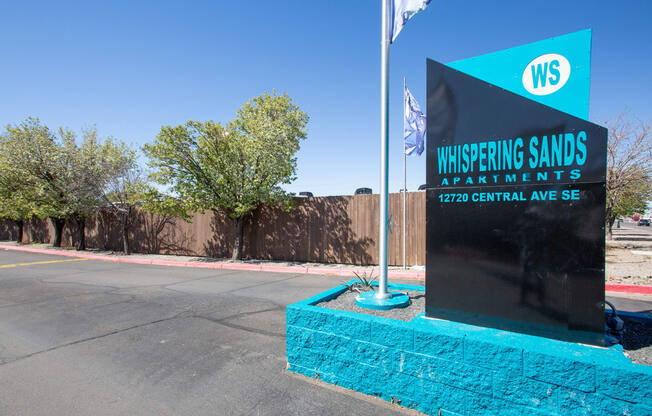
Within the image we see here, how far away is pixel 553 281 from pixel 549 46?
6.57 feet

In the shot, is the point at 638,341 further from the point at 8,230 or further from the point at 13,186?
the point at 8,230

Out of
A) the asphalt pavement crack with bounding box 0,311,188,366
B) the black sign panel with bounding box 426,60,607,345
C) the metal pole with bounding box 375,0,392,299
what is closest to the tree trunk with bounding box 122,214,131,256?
the asphalt pavement crack with bounding box 0,311,188,366

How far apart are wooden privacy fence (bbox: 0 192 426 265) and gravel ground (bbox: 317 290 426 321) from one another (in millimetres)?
7531

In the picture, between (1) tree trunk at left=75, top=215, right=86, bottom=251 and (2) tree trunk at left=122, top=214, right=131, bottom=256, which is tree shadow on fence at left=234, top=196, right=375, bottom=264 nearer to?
(2) tree trunk at left=122, top=214, right=131, bottom=256

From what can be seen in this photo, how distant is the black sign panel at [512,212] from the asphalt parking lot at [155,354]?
4.40ft

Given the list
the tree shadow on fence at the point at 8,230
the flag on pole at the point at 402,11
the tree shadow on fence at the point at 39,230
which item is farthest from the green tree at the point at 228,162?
the tree shadow on fence at the point at 8,230

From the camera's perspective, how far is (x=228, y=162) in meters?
12.7

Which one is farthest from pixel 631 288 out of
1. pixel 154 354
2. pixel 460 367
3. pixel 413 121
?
pixel 154 354

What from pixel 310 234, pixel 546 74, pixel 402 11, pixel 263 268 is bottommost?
pixel 263 268

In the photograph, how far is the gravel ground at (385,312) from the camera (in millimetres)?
3414

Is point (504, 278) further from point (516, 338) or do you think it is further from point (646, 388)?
point (646, 388)

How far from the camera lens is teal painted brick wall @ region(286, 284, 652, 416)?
7.25 ft

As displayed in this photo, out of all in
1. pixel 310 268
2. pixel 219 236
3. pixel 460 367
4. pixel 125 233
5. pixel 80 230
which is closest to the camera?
pixel 460 367

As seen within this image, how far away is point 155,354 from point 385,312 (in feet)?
9.63
